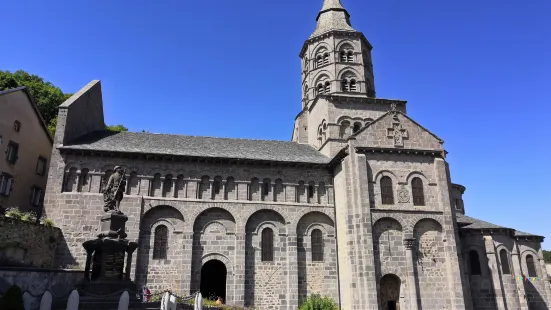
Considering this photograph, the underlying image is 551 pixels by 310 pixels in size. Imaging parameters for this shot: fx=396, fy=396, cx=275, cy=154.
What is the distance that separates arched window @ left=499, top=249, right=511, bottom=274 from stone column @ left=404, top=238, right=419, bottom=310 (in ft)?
26.8

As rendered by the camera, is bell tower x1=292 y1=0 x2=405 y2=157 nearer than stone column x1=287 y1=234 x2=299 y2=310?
No

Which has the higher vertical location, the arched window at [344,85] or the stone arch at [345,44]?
the stone arch at [345,44]

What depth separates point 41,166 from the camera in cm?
2872

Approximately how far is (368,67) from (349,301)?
20.9 metres

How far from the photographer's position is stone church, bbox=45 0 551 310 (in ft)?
77.7

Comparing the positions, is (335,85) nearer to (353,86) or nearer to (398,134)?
(353,86)

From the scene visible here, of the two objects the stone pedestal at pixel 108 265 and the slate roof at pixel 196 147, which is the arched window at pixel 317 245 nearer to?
the slate roof at pixel 196 147

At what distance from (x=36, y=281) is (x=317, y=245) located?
1606cm

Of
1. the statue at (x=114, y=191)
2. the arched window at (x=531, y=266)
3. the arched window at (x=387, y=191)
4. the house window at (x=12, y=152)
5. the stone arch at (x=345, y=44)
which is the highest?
the stone arch at (x=345, y=44)

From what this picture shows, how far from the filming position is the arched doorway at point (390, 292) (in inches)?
920

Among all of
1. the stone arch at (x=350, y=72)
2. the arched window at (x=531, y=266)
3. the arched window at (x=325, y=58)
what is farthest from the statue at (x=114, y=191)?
the arched window at (x=531, y=266)

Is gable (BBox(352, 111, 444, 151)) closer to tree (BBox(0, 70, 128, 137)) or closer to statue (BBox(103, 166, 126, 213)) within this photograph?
statue (BBox(103, 166, 126, 213))

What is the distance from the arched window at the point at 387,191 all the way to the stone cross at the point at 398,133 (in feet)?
8.76

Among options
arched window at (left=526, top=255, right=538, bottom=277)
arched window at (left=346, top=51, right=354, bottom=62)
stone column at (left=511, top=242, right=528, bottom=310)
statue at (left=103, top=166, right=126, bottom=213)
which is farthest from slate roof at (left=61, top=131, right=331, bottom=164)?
arched window at (left=526, top=255, right=538, bottom=277)
